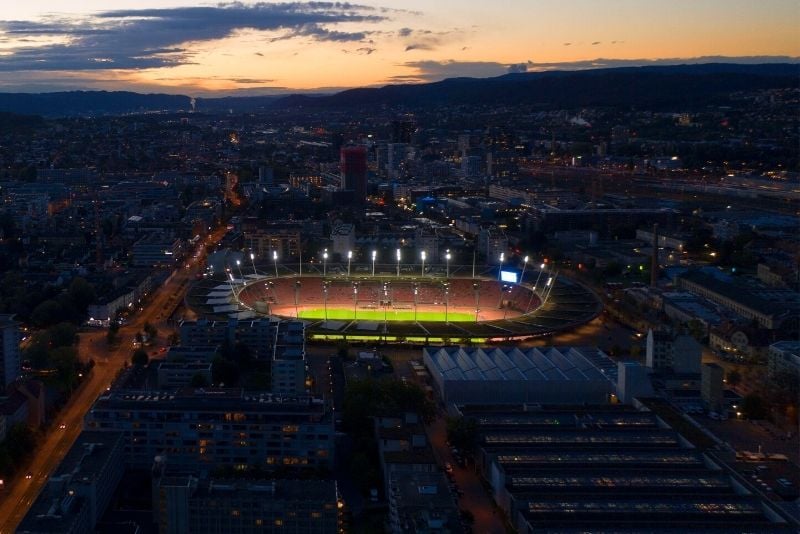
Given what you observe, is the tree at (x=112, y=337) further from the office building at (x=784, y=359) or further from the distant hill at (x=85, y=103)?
the distant hill at (x=85, y=103)

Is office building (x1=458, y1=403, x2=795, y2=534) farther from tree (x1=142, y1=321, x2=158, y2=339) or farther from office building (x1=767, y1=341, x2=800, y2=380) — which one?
tree (x1=142, y1=321, x2=158, y2=339)

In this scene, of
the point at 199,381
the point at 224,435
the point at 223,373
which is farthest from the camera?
the point at 223,373

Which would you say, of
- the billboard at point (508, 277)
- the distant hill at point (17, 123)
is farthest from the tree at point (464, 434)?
the distant hill at point (17, 123)

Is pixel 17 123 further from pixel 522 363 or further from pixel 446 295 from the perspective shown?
pixel 522 363

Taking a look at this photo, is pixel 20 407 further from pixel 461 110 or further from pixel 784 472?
pixel 461 110

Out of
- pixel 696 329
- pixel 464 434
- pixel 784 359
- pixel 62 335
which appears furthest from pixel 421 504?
pixel 696 329

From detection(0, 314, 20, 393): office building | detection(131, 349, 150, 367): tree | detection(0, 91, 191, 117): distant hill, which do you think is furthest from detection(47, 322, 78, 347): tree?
detection(0, 91, 191, 117): distant hill
